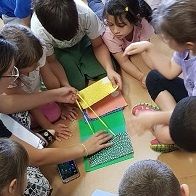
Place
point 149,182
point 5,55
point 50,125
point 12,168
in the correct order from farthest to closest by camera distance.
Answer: point 50,125
point 5,55
point 12,168
point 149,182

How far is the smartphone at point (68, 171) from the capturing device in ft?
4.51

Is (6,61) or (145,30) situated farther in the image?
(145,30)

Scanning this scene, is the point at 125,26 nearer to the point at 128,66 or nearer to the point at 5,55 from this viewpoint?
the point at 128,66

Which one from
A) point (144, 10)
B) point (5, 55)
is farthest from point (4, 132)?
point (144, 10)

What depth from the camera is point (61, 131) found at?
1.50 metres

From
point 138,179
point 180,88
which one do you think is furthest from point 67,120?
point 138,179

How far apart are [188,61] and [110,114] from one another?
39 cm

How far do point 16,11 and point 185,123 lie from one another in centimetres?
87

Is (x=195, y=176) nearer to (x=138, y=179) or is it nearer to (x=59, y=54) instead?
(x=138, y=179)

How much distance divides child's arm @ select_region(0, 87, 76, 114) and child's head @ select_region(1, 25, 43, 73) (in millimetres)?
139

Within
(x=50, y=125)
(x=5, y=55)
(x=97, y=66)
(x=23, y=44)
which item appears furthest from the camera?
(x=97, y=66)

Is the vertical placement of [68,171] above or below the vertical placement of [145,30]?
below

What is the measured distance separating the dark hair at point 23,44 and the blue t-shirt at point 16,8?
26cm

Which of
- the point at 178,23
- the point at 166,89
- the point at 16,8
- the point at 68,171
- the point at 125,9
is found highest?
the point at 178,23
